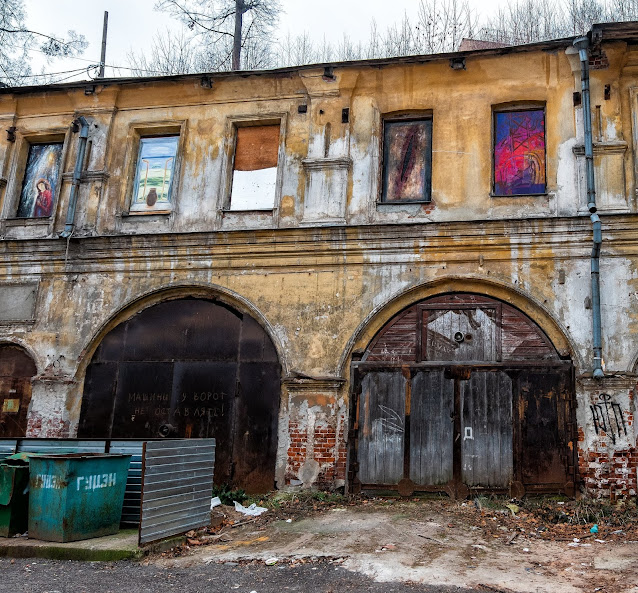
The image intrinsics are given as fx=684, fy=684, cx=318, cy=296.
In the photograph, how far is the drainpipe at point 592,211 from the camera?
394 inches

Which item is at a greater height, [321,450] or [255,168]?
[255,168]

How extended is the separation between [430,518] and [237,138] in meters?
7.52

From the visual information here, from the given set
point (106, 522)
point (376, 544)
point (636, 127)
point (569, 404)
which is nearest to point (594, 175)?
point (636, 127)

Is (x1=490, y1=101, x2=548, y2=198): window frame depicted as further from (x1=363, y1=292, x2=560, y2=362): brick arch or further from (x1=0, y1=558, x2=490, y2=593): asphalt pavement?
(x1=0, y1=558, x2=490, y2=593): asphalt pavement

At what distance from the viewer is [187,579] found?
6.72 m

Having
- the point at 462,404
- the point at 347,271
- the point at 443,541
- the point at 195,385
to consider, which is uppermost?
the point at 347,271

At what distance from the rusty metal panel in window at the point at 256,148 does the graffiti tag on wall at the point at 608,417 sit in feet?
22.0

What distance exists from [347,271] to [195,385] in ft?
10.5

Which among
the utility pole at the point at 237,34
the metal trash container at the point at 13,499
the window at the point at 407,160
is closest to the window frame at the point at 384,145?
the window at the point at 407,160

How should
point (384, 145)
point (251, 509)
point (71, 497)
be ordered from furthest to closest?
point (384, 145), point (251, 509), point (71, 497)

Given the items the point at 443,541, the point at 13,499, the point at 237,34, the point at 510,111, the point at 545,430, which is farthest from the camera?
the point at 237,34

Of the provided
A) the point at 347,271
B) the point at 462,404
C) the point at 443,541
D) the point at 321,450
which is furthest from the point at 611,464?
the point at 347,271

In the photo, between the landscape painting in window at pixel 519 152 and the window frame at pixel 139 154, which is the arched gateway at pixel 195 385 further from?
the landscape painting in window at pixel 519 152

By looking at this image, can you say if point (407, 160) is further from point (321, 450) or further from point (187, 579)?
point (187, 579)
